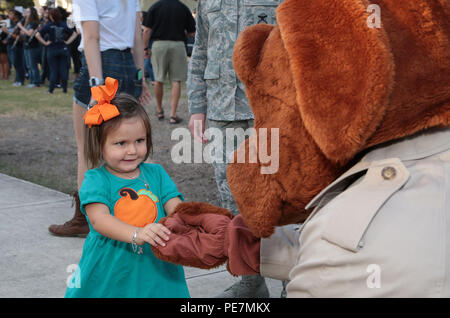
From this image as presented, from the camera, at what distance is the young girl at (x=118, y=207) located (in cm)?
241

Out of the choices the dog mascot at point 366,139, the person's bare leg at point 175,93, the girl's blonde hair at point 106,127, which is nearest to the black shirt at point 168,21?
the person's bare leg at point 175,93

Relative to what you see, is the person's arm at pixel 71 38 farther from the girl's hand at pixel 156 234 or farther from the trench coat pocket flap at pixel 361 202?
the trench coat pocket flap at pixel 361 202

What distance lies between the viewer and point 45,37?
15117 millimetres

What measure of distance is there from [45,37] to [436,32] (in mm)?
14932

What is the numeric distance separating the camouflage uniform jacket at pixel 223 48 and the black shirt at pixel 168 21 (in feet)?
22.1

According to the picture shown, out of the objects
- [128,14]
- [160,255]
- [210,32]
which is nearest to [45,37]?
[128,14]

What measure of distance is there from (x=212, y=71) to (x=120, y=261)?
1273mm

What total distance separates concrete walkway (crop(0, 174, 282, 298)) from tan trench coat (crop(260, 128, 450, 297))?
2145mm

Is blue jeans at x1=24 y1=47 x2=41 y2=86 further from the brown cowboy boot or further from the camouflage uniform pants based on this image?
the camouflage uniform pants

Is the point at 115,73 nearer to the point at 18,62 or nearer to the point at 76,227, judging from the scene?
the point at 76,227

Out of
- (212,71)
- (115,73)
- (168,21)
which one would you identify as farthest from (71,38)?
(212,71)

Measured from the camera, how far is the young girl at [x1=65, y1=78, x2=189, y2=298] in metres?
2.41
